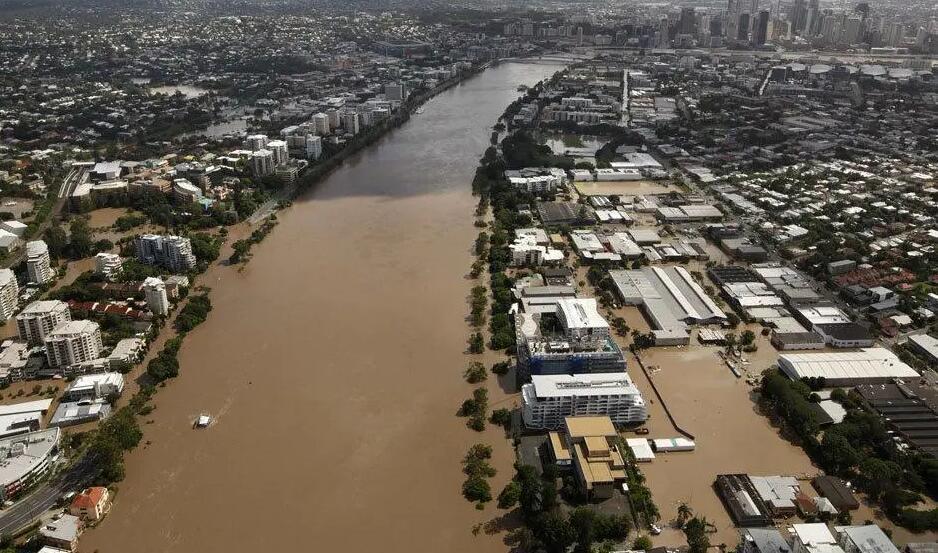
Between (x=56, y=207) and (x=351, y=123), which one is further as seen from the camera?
(x=351, y=123)

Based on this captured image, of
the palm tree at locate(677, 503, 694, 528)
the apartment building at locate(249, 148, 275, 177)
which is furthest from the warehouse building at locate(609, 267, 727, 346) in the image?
the apartment building at locate(249, 148, 275, 177)

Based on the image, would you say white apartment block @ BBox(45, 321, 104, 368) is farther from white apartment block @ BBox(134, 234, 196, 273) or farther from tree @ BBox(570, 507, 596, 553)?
tree @ BBox(570, 507, 596, 553)

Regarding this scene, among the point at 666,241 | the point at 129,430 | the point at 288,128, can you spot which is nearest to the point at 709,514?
the point at 129,430

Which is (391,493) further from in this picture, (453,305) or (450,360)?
(453,305)

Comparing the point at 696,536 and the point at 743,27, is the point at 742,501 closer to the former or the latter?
the point at 696,536

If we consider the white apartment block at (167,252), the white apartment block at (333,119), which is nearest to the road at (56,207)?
the white apartment block at (167,252)

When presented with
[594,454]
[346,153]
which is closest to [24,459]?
[594,454]

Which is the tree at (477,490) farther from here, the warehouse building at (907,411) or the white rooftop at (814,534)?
the warehouse building at (907,411)
